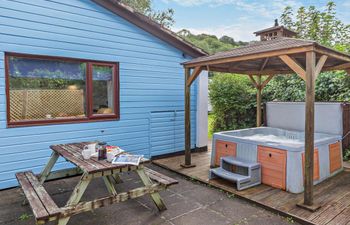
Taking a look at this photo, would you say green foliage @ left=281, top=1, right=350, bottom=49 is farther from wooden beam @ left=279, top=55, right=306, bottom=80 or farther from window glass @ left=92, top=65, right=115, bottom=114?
window glass @ left=92, top=65, right=115, bottom=114

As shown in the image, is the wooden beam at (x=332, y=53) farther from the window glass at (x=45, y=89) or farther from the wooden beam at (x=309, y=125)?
the window glass at (x=45, y=89)

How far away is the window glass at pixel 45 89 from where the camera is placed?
3.88 meters

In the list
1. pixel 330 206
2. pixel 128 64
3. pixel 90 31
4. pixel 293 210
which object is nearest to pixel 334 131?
pixel 330 206

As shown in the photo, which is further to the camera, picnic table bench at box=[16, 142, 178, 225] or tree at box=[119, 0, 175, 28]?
tree at box=[119, 0, 175, 28]

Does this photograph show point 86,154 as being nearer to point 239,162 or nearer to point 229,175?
point 229,175

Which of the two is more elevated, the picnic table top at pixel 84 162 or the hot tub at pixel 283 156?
the picnic table top at pixel 84 162

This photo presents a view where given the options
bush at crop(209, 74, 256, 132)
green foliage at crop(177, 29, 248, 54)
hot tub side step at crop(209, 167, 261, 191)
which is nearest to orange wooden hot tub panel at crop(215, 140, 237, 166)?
hot tub side step at crop(209, 167, 261, 191)

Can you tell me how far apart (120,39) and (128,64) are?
529 mm

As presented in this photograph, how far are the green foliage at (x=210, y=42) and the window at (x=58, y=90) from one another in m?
13.0

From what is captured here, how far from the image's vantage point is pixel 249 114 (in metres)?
7.72

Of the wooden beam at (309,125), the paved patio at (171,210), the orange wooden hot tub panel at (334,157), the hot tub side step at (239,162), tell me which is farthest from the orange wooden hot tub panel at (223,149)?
the orange wooden hot tub panel at (334,157)

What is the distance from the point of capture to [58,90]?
433 cm

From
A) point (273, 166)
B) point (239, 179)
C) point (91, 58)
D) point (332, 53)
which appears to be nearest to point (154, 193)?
point (239, 179)

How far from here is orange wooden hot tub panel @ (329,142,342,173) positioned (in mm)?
4309
